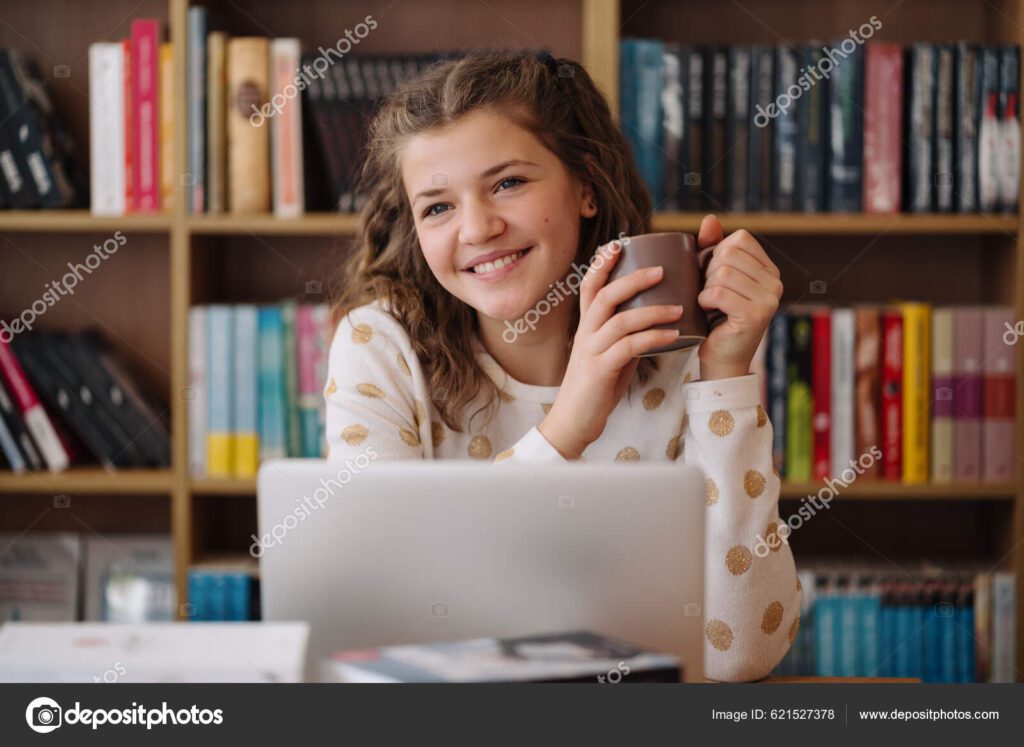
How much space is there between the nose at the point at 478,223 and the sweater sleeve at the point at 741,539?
0.89 ft

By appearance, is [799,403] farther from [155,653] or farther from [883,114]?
[155,653]

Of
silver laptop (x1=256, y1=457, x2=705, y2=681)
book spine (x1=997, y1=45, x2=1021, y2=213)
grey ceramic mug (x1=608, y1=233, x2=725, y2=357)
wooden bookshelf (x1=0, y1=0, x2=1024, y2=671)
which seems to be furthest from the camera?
wooden bookshelf (x1=0, y1=0, x2=1024, y2=671)

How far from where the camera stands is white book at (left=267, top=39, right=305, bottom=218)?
1.90m

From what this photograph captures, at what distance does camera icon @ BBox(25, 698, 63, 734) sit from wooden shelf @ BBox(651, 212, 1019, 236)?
4.85 ft

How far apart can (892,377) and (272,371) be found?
1087mm

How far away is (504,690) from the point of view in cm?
53

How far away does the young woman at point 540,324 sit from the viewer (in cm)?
103

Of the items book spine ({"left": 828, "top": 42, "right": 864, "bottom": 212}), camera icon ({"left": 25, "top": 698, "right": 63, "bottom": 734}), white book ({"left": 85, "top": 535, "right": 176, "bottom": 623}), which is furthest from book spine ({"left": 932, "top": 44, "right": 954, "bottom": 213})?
camera icon ({"left": 25, "top": 698, "right": 63, "bottom": 734})

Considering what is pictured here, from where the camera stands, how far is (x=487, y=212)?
1.20 meters

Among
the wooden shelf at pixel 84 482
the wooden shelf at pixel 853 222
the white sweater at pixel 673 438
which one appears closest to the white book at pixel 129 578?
the wooden shelf at pixel 84 482

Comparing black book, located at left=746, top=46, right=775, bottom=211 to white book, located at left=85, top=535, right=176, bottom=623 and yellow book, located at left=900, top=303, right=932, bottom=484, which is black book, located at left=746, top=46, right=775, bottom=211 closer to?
yellow book, located at left=900, top=303, right=932, bottom=484

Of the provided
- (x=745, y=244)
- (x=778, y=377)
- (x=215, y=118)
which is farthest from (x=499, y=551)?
(x=215, y=118)

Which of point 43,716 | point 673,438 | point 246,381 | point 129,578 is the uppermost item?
point 246,381

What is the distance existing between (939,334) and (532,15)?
97cm
